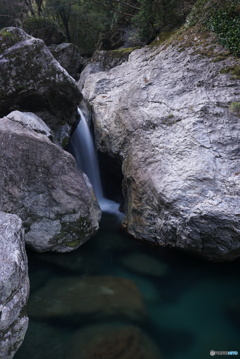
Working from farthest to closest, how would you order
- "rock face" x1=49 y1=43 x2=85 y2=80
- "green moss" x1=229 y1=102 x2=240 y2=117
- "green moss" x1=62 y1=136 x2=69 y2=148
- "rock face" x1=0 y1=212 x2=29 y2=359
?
"rock face" x1=49 y1=43 x2=85 y2=80
"green moss" x1=62 y1=136 x2=69 y2=148
"green moss" x1=229 y1=102 x2=240 y2=117
"rock face" x1=0 y1=212 x2=29 y2=359

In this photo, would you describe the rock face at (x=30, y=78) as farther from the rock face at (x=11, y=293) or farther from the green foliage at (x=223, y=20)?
the rock face at (x=11, y=293)

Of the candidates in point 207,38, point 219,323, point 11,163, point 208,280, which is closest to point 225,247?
point 208,280

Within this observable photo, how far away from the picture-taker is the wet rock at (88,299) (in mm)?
5223

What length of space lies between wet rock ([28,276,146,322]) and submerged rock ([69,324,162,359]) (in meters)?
0.30

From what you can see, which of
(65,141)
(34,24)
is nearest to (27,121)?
(65,141)

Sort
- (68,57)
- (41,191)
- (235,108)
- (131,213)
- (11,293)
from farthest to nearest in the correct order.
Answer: (68,57), (131,213), (235,108), (41,191), (11,293)

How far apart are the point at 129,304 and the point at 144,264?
1.39 meters

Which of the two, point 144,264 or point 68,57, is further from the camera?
point 68,57

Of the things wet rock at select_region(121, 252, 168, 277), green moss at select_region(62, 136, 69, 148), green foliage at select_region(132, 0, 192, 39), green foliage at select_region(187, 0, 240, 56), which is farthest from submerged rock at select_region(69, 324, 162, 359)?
green foliage at select_region(132, 0, 192, 39)

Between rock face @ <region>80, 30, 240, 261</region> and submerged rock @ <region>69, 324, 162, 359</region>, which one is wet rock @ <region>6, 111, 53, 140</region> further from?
submerged rock @ <region>69, 324, 162, 359</region>

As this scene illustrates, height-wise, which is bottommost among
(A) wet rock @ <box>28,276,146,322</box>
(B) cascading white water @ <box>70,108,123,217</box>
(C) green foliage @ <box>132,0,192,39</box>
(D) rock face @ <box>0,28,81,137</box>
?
(A) wet rock @ <box>28,276,146,322</box>

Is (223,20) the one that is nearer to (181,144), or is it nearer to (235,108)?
(235,108)

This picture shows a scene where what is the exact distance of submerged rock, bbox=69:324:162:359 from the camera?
171 inches

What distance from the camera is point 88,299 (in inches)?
219
